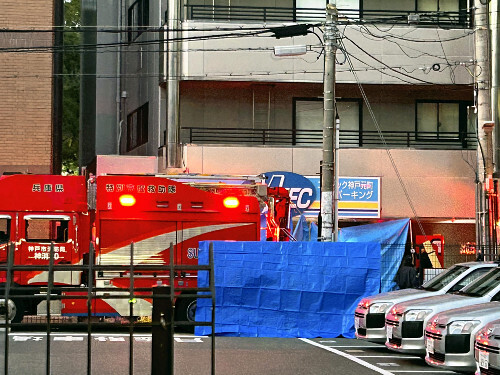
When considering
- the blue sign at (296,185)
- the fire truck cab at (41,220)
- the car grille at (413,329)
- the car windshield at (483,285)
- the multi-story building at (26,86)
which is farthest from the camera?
the multi-story building at (26,86)

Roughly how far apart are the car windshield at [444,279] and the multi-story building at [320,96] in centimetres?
1104

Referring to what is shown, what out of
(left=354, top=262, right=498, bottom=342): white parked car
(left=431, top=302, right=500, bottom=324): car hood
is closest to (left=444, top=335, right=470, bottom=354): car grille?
(left=431, top=302, right=500, bottom=324): car hood

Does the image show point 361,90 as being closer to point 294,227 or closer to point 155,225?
point 294,227

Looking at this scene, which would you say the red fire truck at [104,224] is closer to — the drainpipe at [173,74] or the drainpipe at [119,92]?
the drainpipe at [173,74]

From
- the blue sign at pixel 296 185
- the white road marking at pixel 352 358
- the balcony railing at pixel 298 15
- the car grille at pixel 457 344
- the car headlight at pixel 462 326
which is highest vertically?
the balcony railing at pixel 298 15

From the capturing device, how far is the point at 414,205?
30.8 m

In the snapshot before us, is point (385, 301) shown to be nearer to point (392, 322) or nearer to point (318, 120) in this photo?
point (392, 322)

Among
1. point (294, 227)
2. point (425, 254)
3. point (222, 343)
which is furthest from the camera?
point (294, 227)

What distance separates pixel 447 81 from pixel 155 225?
1264 cm

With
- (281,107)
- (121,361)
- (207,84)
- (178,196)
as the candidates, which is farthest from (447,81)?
(121,361)

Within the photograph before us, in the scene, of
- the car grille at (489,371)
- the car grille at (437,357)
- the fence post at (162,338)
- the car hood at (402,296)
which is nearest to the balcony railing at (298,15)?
the car hood at (402,296)

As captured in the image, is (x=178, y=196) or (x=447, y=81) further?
(x=447, y=81)

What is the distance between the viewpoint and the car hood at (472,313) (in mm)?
14027

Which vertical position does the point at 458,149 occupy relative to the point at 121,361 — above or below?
above
